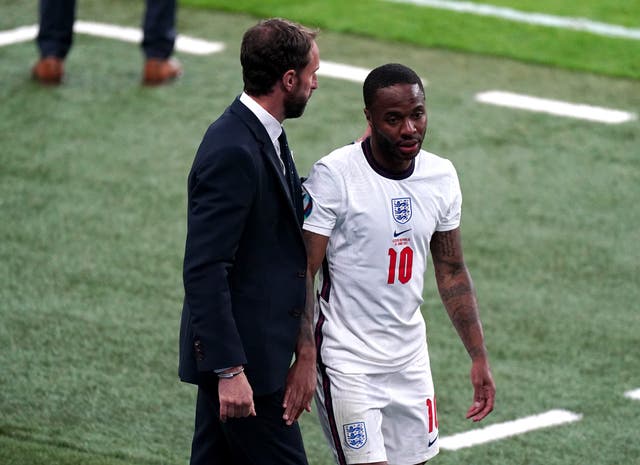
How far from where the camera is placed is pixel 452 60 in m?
11.0

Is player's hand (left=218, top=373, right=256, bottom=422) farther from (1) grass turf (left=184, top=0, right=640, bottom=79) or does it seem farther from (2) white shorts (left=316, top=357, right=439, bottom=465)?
(1) grass turf (left=184, top=0, right=640, bottom=79)

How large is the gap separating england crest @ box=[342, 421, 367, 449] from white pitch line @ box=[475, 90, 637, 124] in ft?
18.8

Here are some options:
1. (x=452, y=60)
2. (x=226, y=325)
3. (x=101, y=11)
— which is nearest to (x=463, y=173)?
(x=452, y=60)

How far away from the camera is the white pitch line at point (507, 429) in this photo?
6189 millimetres

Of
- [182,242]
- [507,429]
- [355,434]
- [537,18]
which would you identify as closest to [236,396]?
[355,434]

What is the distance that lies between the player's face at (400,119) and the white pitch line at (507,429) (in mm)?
2016

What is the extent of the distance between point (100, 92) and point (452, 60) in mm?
2712

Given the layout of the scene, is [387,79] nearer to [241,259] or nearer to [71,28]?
[241,259]

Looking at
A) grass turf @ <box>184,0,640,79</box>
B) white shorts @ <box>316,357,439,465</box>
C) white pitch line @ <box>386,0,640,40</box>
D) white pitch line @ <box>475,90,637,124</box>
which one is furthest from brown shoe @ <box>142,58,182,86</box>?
white shorts @ <box>316,357,439,465</box>

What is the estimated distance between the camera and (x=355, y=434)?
4.58 metres

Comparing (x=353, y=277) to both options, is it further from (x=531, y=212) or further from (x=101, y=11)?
(x=101, y=11)

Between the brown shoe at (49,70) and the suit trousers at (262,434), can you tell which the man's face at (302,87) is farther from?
the brown shoe at (49,70)

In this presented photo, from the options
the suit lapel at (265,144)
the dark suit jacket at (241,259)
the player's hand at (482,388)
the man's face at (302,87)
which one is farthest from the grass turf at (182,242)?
the man's face at (302,87)

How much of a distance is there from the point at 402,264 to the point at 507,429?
1.95m
